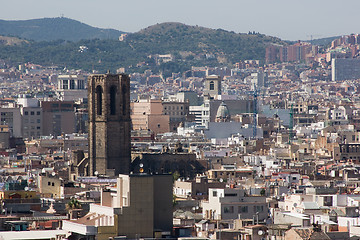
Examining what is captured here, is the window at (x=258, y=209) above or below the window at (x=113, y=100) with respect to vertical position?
below

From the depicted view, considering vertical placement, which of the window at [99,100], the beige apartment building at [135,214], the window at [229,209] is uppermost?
the window at [99,100]

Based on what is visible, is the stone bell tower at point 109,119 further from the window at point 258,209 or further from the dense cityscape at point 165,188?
the window at point 258,209

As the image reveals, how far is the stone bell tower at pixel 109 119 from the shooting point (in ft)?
392

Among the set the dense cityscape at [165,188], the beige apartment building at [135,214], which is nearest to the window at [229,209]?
the dense cityscape at [165,188]

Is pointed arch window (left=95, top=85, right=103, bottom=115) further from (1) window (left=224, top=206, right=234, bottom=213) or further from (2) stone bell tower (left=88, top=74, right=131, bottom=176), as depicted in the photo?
(1) window (left=224, top=206, right=234, bottom=213)

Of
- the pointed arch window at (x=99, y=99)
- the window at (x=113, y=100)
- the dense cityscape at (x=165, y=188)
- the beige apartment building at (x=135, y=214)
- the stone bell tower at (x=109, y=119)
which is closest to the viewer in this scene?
the beige apartment building at (x=135, y=214)

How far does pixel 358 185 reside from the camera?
317 ft

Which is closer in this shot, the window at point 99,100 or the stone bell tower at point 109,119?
the stone bell tower at point 109,119

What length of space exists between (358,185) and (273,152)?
184 ft

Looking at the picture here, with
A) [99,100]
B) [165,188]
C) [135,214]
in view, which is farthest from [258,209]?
[99,100]

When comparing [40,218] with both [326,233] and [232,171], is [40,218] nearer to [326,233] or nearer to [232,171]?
[326,233]

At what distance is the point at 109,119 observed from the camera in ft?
397

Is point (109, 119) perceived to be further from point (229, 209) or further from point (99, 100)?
point (229, 209)

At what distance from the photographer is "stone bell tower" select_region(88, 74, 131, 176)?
11944 centimetres
